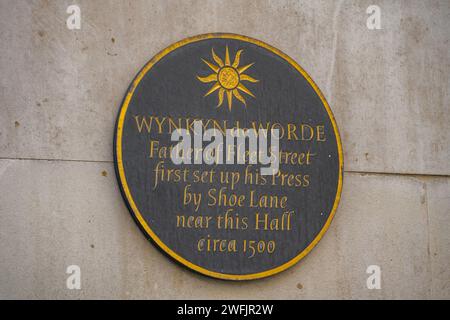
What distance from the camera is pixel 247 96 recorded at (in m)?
5.38

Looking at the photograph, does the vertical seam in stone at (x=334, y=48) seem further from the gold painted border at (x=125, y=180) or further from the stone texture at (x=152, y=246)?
the stone texture at (x=152, y=246)

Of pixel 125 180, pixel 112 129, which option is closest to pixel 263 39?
pixel 112 129

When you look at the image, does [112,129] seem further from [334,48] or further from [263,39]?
[334,48]

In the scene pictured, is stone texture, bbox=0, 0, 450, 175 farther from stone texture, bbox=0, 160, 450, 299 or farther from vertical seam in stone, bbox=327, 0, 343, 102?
stone texture, bbox=0, 160, 450, 299

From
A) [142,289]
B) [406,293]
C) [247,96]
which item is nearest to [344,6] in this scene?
[247,96]

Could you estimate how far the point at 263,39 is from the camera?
5547 mm

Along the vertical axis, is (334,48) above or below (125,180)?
above

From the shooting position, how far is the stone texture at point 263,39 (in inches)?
199

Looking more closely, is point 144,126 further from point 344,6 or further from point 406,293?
point 406,293

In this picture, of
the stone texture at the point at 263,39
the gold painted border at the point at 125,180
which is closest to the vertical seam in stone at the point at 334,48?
the stone texture at the point at 263,39

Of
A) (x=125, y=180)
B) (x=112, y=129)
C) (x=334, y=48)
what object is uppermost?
(x=334, y=48)

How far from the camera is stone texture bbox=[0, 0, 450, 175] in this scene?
5.05 meters
